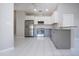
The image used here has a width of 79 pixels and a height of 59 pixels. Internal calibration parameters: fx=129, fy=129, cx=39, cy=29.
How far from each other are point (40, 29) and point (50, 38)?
20.2 inches

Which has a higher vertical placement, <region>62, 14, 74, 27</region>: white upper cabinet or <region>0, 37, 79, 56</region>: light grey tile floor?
<region>62, 14, 74, 27</region>: white upper cabinet

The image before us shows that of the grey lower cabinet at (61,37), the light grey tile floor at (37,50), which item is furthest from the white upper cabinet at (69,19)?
the light grey tile floor at (37,50)

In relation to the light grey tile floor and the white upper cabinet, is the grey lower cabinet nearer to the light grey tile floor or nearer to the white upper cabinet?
the white upper cabinet

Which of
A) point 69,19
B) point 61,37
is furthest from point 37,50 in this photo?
point 61,37

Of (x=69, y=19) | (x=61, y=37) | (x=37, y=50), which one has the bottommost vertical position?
(x=37, y=50)

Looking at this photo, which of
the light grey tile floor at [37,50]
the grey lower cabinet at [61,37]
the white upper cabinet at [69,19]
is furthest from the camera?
the grey lower cabinet at [61,37]

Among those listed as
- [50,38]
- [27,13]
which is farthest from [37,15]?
[50,38]

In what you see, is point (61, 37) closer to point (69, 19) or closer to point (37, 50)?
point (69, 19)

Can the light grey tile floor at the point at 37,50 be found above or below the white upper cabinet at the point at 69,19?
below

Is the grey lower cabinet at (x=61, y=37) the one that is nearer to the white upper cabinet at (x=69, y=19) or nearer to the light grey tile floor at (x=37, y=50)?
the white upper cabinet at (x=69, y=19)

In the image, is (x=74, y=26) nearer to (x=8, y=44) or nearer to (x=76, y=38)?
(x=76, y=38)

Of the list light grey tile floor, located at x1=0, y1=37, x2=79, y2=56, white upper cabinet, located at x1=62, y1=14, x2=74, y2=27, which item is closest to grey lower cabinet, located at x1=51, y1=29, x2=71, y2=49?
white upper cabinet, located at x1=62, y1=14, x2=74, y2=27

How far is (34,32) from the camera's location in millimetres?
4461

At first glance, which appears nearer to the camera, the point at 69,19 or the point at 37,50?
the point at 37,50
